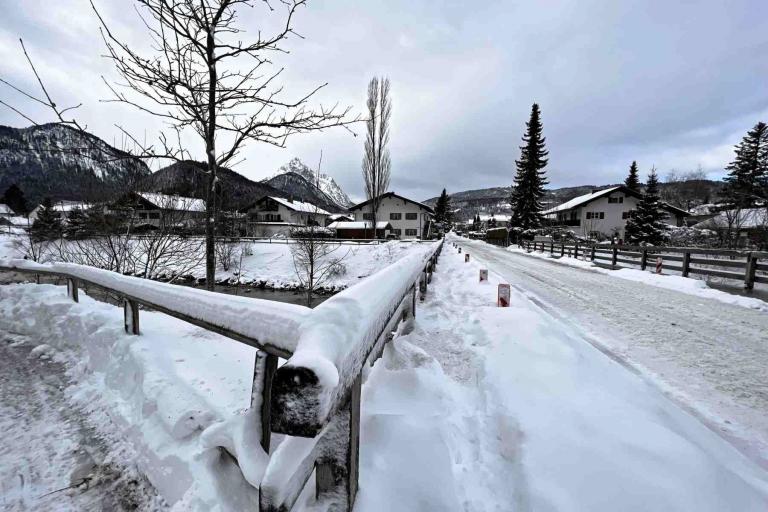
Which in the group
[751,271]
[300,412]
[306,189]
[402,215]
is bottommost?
[751,271]

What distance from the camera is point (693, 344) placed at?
14.7ft

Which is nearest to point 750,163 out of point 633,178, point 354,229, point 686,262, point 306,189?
point 633,178

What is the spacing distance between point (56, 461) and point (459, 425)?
8.49ft

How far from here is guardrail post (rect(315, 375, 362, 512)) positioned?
129 cm

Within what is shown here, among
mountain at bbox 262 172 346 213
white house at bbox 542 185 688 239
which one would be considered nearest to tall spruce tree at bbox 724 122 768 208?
white house at bbox 542 185 688 239

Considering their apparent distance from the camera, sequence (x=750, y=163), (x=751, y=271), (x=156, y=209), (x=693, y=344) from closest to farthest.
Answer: (x=693, y=344) < (x=156, y=209) < (x=751, y=271) < (x=750, y=163)

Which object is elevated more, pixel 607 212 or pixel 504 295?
pixel 607 212

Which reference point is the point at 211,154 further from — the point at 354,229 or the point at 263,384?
the point at 354,229

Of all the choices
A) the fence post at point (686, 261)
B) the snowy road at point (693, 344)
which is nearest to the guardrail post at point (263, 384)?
the snowy road at point (693, 344)

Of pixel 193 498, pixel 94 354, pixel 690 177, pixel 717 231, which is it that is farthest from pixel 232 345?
pixel 690 177

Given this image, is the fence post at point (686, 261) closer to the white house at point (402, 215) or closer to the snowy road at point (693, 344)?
the snowy road at point (693, 344)

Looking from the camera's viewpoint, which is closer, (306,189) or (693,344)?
(693,344)

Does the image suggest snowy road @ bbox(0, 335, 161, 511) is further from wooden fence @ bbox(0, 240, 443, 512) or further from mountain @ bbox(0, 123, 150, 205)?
mountain @ bbox(0, 123, 150, 205)

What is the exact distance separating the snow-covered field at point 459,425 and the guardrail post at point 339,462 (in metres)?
0.16
